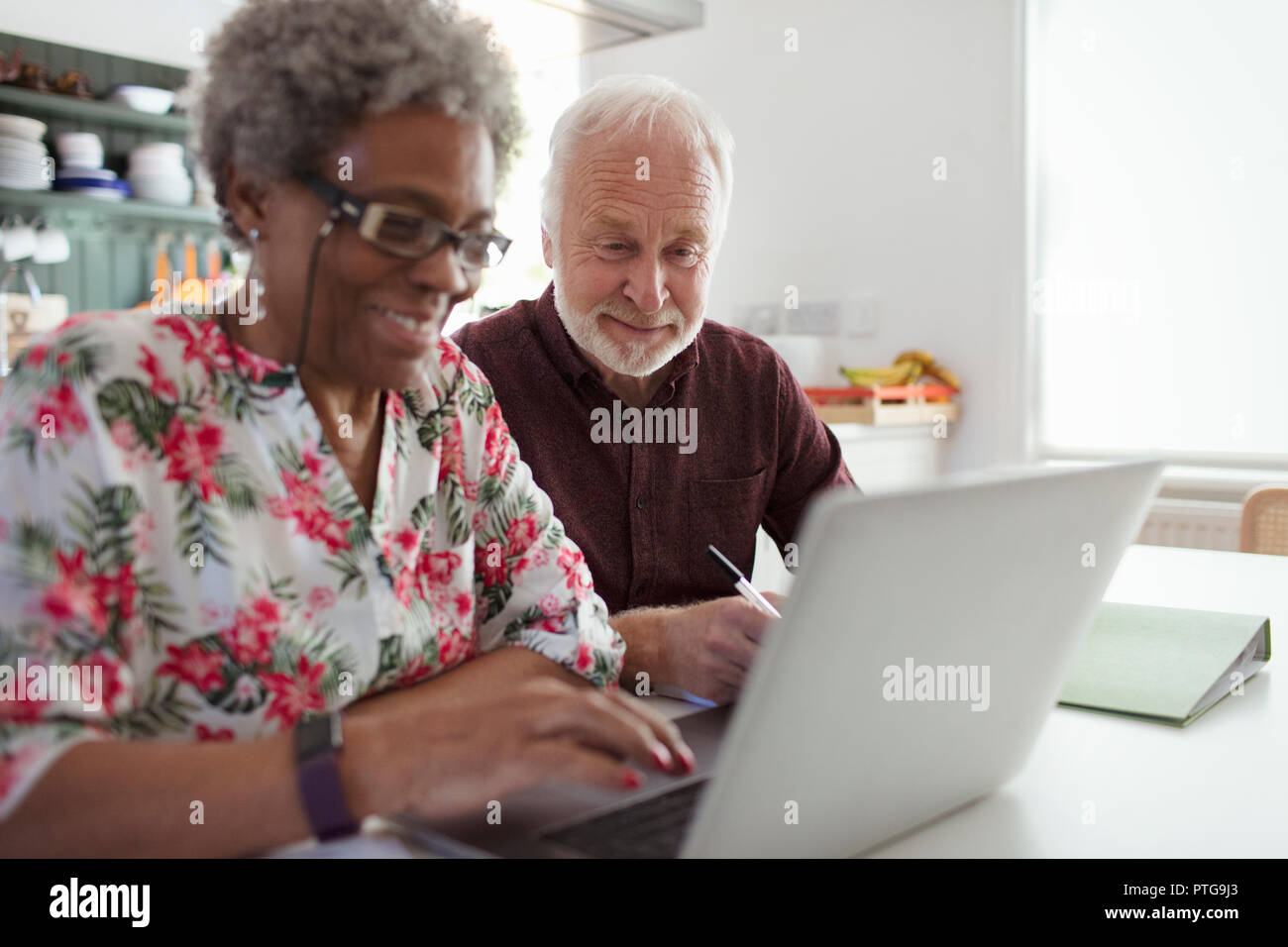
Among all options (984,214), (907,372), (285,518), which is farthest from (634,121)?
(984,214)

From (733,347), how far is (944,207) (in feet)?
6.34

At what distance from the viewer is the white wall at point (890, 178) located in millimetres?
3191

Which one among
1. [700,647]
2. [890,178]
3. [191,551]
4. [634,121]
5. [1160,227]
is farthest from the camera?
[890,178]

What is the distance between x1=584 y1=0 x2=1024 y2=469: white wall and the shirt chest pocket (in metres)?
1.90

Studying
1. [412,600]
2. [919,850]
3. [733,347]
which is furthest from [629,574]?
[919,850]

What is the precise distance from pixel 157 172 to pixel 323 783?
2.85m

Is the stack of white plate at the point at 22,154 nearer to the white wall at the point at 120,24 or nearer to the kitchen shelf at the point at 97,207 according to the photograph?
the kitchen shelf at the point at 97,207

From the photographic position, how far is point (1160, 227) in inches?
118

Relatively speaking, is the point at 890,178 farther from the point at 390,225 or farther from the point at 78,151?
the point at 390,225

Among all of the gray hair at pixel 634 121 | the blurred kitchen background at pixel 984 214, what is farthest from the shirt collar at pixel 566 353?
the blurred kitchen background at pixel 984 214

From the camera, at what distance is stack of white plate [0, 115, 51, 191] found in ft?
9.02

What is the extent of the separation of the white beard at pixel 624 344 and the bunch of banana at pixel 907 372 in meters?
1.75
